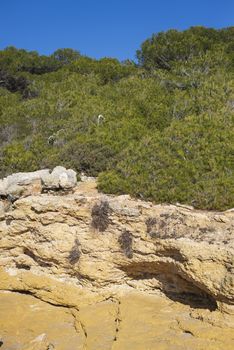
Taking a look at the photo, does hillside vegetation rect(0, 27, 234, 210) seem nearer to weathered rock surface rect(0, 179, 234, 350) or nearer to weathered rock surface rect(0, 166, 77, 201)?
weathered rock surface rect(0, 179, 234, 350)

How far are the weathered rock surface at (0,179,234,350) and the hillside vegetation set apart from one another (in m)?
0.71

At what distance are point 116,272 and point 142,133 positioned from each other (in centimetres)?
445

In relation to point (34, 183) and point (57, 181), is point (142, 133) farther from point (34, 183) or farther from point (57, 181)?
point (34, 183)

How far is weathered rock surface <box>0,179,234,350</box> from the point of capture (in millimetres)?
7383

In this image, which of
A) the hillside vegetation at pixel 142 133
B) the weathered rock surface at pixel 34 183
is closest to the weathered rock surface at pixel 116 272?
the weathered rock surface at pixel 34 183

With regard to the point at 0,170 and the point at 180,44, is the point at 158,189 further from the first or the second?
the point at 180,44

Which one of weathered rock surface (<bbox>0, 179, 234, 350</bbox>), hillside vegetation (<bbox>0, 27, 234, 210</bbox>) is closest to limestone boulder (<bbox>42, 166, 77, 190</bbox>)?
weathered rock surface (<bbox>0, 179, 234, 350</bbox>)

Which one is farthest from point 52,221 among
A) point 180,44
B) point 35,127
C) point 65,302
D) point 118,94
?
point 180,44

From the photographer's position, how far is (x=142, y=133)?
11.7m

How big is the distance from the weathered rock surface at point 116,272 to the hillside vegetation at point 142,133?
71 centimetres

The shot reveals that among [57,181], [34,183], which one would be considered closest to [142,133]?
[57,181]

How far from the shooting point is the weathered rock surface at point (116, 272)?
7383 mm

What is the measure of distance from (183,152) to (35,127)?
562 cm

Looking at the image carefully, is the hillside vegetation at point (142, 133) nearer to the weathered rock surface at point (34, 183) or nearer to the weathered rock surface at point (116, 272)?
the weathered rock surface at point (116, 272)
